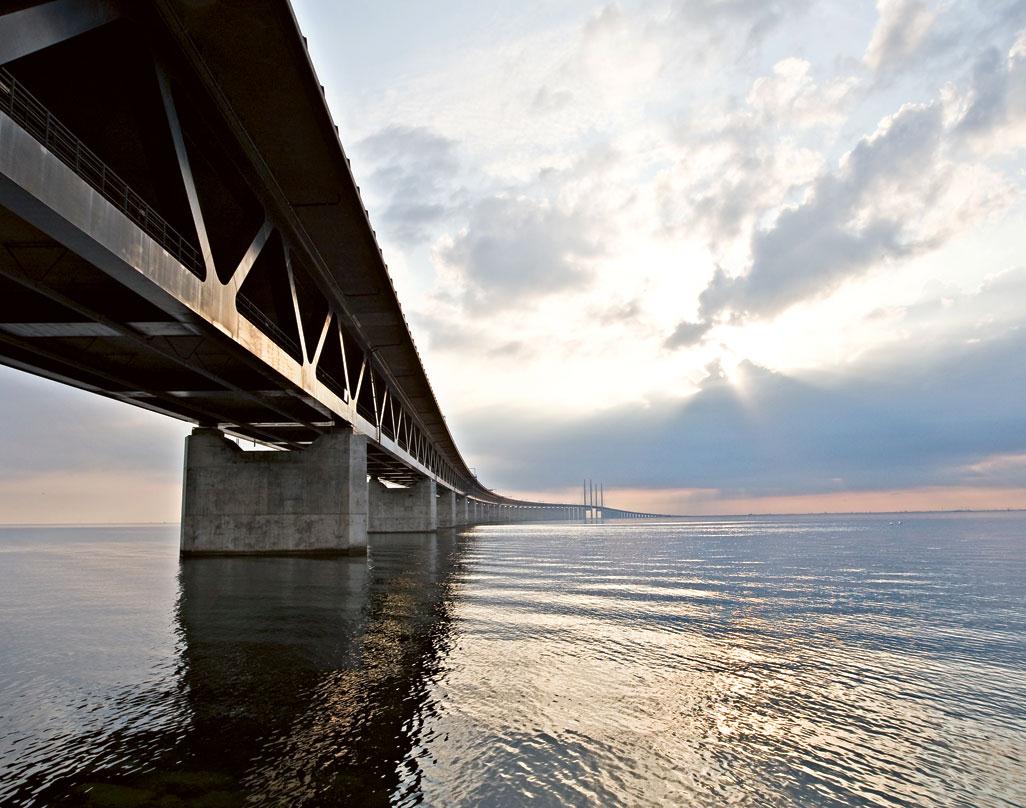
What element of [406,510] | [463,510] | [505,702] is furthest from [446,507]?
[505,702]

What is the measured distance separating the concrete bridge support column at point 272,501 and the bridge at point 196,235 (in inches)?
2.9

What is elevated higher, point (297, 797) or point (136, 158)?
point (136, 158)

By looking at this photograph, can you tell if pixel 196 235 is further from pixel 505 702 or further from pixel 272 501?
pixel 272 501

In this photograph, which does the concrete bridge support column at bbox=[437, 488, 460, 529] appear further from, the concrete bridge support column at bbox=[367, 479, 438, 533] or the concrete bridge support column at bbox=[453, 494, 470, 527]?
the concrete bridge support column at bbox=[367, 479, 438, 533]

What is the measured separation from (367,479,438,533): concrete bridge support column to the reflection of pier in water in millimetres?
53452

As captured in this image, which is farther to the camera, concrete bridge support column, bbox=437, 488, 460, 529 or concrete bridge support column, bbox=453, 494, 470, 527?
concrete bridge support column, bbox=453, 494, 470, 527

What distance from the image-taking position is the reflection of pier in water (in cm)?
572

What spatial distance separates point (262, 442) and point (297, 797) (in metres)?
38.5

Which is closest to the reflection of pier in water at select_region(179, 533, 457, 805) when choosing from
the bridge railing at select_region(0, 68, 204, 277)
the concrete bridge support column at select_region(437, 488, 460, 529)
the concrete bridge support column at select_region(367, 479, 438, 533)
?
the bridge railing at select_region(0, 68, 204, 277)

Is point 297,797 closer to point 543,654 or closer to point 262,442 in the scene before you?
point 543,654

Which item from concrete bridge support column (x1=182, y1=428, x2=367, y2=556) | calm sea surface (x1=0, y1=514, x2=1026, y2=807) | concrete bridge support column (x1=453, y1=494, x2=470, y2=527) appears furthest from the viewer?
concrete bridge support column (x1=453, y1=494, x2=470, y2=527)

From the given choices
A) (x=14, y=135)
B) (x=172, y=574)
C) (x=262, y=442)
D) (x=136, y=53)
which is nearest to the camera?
(x=14, y=135)

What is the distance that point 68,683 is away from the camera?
903 cm

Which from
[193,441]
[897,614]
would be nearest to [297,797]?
[897,614]
